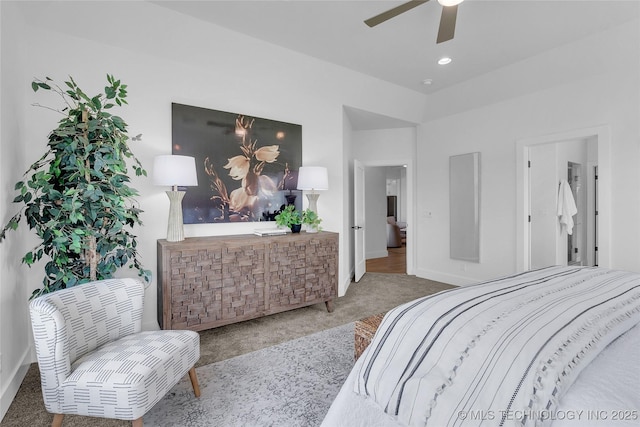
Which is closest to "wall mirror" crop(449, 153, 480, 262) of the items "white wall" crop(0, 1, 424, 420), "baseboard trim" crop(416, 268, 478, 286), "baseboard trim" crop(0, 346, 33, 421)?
"baseboard trim" crop(416, 268, 478, 286)

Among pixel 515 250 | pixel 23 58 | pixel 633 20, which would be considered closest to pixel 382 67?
pixel 633 20

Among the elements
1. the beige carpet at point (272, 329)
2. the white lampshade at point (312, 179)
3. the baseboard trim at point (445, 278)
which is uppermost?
the white lampshade at point (312, 179)

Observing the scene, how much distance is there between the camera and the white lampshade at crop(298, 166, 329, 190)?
3301 millimetres

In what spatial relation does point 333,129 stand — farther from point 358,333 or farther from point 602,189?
point 602,189

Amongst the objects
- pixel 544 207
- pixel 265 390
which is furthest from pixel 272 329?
pixel 544 207

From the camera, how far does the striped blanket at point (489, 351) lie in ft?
2.98

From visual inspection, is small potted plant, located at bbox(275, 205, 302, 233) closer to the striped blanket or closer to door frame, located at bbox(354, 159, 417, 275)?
the striped blanket

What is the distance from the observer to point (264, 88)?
3.38m

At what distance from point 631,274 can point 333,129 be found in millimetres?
3085

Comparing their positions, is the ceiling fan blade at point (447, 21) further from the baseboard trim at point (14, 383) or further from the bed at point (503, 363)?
the baseboard trim at point (14, 383)

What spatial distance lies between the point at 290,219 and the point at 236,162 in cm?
84

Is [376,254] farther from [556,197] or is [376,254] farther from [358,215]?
[556,197]

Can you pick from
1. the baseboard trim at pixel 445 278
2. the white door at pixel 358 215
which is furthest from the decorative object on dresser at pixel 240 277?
the baseboard trim at pixel 445 278

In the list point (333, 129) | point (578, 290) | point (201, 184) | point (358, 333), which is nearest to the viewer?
point (578, 290)
